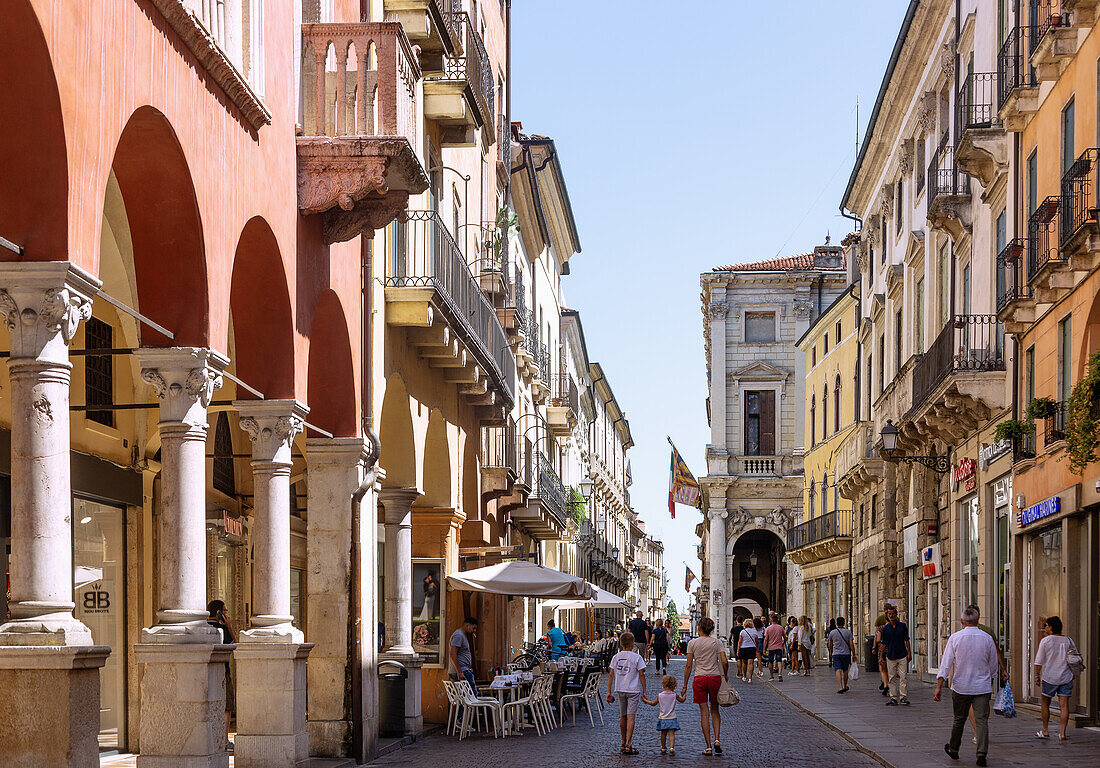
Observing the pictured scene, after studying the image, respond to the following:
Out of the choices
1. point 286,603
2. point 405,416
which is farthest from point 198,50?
point 405,416

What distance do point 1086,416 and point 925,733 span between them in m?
6.55

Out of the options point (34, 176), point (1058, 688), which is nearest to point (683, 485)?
point (1058, 688)

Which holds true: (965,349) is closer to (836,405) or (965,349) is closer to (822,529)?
(836,405)

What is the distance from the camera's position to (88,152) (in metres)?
9.37

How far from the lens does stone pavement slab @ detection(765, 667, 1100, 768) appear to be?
16633 millimetres

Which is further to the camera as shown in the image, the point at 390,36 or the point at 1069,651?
the point at 1069,651

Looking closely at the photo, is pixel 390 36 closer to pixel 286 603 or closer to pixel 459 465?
pixel 286 603

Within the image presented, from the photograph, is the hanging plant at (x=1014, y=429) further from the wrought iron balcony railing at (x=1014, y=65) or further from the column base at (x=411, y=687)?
the column base at (x=411, y=687)

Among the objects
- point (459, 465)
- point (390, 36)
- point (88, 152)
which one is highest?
point (390, 36)

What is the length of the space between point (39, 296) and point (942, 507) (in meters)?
26.9

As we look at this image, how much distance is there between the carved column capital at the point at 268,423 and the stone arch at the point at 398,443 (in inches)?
229

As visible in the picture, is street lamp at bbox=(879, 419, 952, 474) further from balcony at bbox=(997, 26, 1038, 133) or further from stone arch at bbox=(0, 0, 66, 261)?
stone arch at bbox=(0, 0, 66, 261)

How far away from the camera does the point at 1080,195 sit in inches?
776

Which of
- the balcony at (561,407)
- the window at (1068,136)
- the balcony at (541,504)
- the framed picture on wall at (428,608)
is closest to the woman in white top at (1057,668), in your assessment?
the window at (1068,136)
